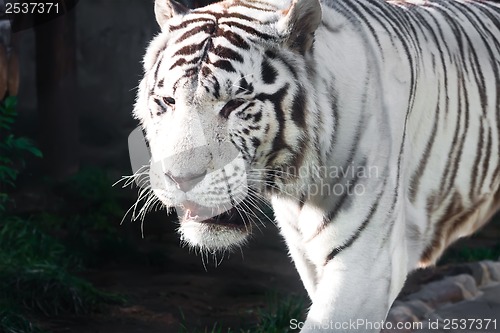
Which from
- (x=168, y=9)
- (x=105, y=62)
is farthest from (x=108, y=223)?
(x=168, y=9)

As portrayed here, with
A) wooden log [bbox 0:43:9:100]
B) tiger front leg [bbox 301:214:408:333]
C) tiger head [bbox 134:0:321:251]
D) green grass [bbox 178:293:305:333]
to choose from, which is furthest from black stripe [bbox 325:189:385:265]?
wooden log [bbox 0:43:9:100]

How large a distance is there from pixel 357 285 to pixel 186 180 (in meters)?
0.55

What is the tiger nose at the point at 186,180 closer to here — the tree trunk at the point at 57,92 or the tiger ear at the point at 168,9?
the tiger ear at the point at 168,9

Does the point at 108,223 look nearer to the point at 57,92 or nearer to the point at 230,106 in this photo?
the point at 57,92

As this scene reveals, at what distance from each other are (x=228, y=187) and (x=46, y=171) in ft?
13.6

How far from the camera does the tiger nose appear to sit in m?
2.32

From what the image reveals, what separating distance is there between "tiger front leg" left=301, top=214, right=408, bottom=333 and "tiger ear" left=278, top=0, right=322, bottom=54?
0.53 meters

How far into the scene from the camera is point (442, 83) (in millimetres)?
2854

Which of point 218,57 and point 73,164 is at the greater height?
point 218,57

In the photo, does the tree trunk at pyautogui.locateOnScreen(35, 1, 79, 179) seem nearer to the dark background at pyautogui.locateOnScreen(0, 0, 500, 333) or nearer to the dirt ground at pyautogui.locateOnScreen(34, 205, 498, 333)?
the dark background at pyautogui.locateOnScreen(0, 0, 500, 333)

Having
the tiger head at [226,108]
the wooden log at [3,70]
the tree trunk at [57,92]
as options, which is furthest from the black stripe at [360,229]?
the tree trunk at [57,92]

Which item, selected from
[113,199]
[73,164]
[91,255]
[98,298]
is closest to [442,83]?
[98,298]

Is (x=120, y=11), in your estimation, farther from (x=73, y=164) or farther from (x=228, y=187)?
(x=228, y=187)

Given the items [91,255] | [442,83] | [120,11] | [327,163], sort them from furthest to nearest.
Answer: [120,11] < [91,255] < [442,83] < [327,163]
